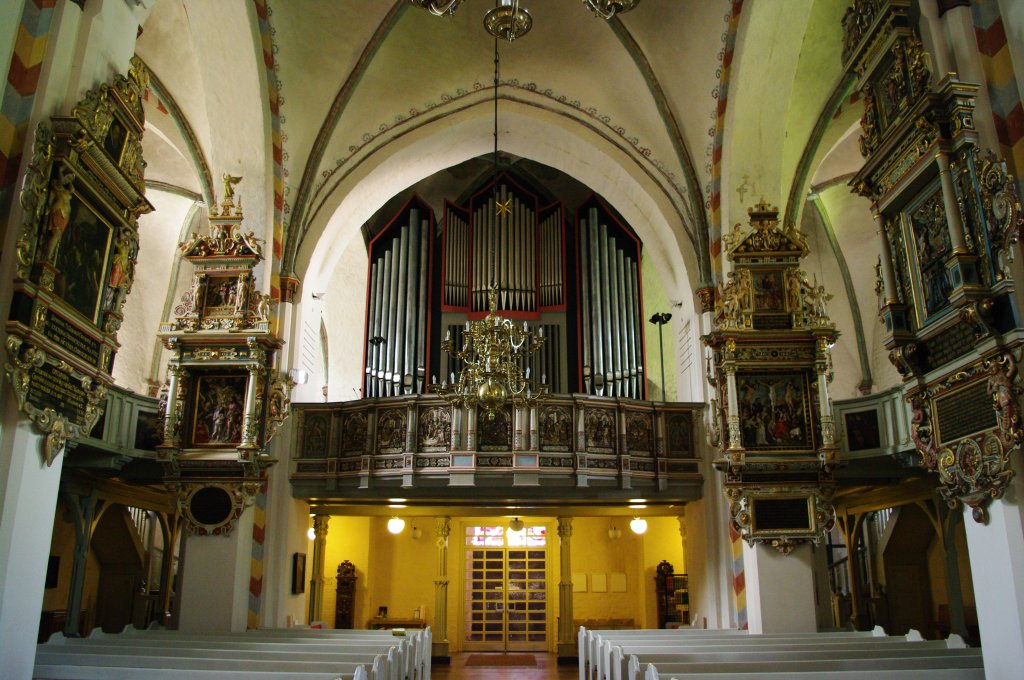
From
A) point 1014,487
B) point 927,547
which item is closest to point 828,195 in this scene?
point 927,547

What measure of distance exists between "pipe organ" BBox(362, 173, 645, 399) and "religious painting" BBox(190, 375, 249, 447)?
424 cm

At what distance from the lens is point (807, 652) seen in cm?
722

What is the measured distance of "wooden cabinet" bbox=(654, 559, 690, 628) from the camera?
15320 millimetres

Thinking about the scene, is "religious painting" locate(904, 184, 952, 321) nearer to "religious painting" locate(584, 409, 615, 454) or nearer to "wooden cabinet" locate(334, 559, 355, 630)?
"religious painting" locate(584, 409, 615, 454)

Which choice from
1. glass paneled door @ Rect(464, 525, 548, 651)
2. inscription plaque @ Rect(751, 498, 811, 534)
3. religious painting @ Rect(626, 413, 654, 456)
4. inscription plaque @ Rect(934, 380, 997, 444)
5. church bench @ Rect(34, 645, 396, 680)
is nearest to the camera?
inscription plaque @ Rect(934, 380, 997, 444)

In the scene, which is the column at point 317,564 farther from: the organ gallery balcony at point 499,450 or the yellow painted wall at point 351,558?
the yellow painted wall at point 351,558

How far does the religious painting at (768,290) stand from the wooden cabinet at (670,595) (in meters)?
6.81

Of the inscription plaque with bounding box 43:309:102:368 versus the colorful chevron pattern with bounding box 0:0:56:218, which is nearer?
the colorful chevron pattern with bounding box 0:0:56:218

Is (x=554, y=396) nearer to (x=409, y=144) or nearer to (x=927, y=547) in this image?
(x=409, y=144)

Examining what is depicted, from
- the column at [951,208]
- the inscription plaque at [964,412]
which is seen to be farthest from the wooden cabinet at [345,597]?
the column at [951,208]

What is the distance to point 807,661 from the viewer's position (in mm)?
6543

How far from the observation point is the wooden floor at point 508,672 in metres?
11.9

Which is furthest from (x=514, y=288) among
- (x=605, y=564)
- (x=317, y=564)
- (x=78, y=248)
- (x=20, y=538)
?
(x=20, y=538)

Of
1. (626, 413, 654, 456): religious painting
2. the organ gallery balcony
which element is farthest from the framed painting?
(626, 413, 654, 456): religious painting
